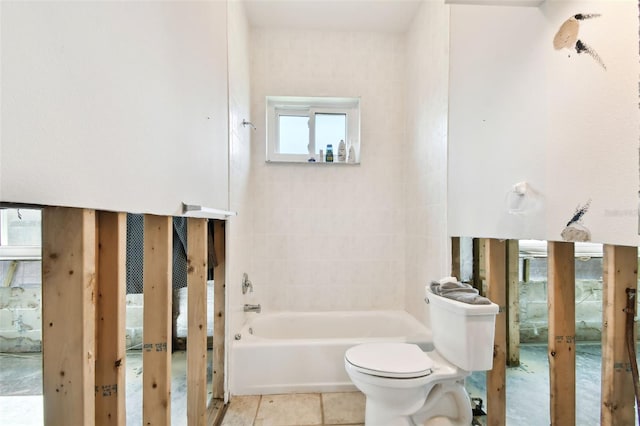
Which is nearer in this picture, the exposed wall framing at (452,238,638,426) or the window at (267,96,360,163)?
the exposed wall framing at (452,238,638,426)

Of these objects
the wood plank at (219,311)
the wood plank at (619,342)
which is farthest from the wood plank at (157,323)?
the wood plank at (619,342)

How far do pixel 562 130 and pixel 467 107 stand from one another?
707 millimetres

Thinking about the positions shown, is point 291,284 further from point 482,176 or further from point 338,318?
point 482,176

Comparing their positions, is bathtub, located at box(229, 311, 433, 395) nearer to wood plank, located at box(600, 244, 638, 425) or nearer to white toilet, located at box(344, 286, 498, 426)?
white toilet, located at box(344, 286, 498, 426)

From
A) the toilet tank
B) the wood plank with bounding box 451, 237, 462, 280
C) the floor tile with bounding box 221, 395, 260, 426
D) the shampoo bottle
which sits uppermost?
the shampoo bottle

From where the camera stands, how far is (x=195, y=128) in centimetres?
135

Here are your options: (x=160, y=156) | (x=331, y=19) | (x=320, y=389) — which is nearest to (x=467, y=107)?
(x=331, y=19)

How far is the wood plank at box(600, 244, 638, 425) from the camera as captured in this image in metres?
0.99

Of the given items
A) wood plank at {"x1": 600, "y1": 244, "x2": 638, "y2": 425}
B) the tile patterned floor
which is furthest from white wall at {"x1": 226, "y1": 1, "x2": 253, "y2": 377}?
wood plank at {"x1": 600, "y1": 244, "x2": 638, "y2": 425}

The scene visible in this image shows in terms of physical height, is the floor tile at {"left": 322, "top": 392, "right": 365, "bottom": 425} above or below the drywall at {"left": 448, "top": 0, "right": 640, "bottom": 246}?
below

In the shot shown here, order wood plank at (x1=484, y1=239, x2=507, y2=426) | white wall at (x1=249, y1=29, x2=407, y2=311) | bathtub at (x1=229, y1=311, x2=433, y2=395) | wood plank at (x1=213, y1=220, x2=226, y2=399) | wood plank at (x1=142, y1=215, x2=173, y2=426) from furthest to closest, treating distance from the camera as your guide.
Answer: white wall at (x1=249, y1=29, x2=407, y2=311) → bathtub at (x1=229, y1=311, x2=433, y2=395) → wood plank at (x1=213, y1=220, x2=226, y2=399) → wood plank at (x1=484, y1=239, x2=507, y2=426) → wood plank at (x1=142, y1=215, x2=173, y2=426)

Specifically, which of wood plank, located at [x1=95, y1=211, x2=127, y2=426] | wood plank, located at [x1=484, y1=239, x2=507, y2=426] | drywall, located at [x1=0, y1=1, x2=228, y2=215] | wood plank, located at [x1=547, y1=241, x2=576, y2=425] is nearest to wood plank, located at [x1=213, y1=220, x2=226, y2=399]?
drywall, located at [x1=0, y1=1, x2=228, y2=215]

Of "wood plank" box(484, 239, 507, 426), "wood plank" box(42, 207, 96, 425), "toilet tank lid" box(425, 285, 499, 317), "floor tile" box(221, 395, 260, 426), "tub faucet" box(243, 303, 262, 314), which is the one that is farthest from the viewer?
"tub faucet" box(243, 303, 262, 314)

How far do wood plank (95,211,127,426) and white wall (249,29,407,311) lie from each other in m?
1.89
